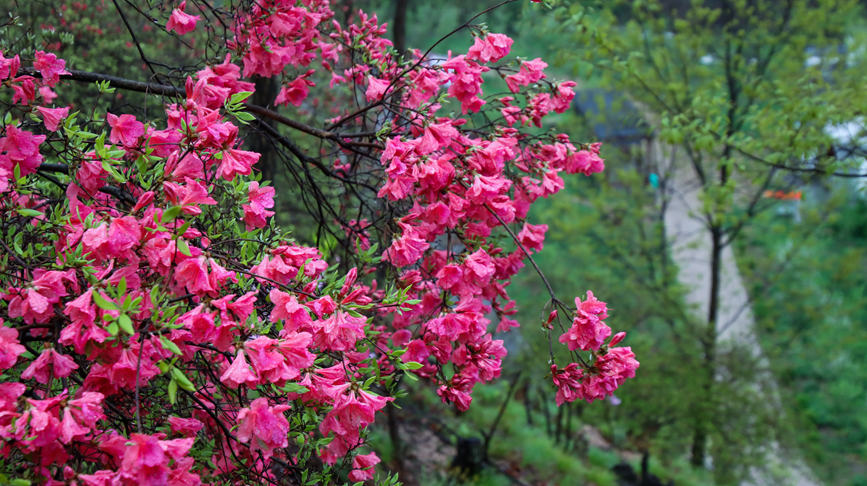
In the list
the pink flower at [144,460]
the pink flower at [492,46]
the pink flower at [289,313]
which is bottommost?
the pink flower at [144,460]

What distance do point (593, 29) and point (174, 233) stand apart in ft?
9.89

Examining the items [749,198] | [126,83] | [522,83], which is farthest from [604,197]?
[126,83]

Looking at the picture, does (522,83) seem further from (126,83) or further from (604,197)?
(604,197)

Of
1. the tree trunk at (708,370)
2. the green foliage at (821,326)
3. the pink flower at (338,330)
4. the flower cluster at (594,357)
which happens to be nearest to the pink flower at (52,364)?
the pink flower at (338,330)

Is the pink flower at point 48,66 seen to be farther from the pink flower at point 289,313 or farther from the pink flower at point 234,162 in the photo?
the pink flower at point 289,313

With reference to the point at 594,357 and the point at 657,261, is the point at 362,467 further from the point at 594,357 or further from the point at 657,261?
the point at 657,261

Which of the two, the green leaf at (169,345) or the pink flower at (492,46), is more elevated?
the pink flower at (492,46)

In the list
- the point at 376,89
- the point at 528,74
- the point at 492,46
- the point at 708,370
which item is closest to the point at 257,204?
the point at 376,89

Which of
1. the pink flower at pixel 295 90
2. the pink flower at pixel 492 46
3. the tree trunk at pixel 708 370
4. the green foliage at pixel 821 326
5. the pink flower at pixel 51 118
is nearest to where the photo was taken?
the pink flower at pixel 51 118

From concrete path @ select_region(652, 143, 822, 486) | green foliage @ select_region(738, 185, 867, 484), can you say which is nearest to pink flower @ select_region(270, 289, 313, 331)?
concrete path @ select_region(652, 143, 822, 486)

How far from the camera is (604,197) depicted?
10.5 meters

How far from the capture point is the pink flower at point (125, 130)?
168 centimetres

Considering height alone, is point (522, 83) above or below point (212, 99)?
above

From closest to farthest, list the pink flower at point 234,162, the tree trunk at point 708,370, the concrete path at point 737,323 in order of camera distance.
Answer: the pink flower at point 234,162 < the tree trunk at point 708,370 < the concrete path at point 737,323
